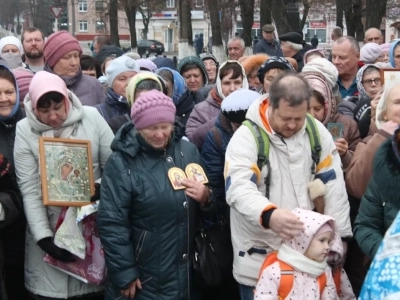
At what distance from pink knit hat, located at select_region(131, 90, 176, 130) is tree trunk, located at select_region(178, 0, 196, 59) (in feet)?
80.3

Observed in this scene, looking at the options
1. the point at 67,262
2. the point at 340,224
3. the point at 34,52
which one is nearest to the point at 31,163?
the point at 67,262

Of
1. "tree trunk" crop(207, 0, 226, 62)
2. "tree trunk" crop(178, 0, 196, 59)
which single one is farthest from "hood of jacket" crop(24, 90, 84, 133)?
"tree trunk" crop(178, 0, 196, 59)

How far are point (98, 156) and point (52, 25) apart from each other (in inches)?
2503

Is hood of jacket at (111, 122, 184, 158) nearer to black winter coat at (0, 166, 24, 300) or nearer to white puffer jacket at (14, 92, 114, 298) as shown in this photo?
white puffer jacket at (14, 92, 114, 298)

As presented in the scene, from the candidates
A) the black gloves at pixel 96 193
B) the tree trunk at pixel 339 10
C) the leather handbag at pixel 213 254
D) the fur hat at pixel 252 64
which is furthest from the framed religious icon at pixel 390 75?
the tree trunk at pixel 339 10

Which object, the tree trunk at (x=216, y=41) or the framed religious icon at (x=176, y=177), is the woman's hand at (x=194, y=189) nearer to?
the framed religious icon at (x=176, y=177)

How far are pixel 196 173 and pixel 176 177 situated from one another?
0.50 feet

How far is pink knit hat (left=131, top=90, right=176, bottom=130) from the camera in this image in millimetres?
4027

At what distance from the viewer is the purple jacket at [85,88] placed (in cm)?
596

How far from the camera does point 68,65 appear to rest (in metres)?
5.92

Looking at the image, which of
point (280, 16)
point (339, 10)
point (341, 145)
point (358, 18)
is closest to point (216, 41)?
point (358, 18)

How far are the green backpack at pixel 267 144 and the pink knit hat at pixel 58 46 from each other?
2.53 m

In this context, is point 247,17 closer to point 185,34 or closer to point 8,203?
point 185,34

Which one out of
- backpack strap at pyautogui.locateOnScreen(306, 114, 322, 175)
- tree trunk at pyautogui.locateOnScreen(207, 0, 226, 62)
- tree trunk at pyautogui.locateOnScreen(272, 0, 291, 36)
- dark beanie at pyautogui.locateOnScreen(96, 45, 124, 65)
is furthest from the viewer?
tree trunk at pyautogui.locateOnScreen(207, 0, 226, 62)
